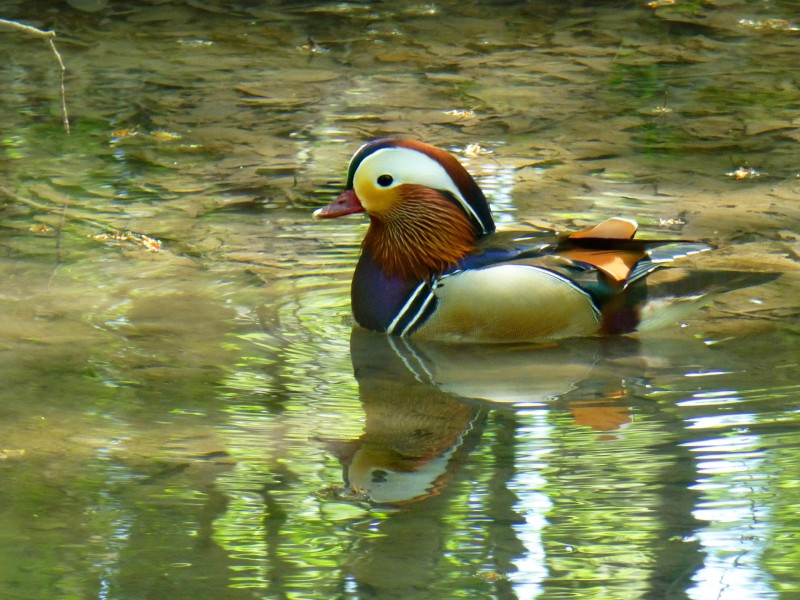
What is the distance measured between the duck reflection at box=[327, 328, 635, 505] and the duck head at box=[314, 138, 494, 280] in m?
0.38

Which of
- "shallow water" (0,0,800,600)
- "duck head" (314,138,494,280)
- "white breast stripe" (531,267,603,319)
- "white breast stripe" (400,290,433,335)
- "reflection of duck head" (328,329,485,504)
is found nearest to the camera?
"shallow water" (0,0,800,600)

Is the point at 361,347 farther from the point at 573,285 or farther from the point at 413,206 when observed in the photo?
the point at 573,285

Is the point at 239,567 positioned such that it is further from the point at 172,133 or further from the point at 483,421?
the point at 172,133

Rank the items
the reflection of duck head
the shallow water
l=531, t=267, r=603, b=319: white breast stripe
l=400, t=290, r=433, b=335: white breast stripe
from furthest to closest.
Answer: l=400, t=290, r=433, b=335: white breast stripe → l=531, t=267, r=603, b=319: white breast stripe → the reflection of duck head → the shallow water

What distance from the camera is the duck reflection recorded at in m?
4.17

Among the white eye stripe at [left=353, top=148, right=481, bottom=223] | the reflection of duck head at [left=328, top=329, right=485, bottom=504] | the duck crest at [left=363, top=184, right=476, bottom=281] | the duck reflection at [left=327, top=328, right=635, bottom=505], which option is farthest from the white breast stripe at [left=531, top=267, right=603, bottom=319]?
the reflection of duck head at [left=328, top=329, right=485, bottom=504]

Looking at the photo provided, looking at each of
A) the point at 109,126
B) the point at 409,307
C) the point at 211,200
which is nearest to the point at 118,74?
the point at 109,126

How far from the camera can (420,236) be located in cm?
573

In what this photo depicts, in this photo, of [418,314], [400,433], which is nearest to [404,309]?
[418,314]

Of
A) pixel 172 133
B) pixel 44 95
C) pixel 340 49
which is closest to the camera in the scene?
pixel 172 133

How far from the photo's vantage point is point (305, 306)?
589 cm

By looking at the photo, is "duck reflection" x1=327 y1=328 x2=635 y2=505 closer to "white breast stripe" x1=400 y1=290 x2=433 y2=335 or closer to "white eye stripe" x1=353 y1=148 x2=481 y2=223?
"white breast stripe" x1=400 y1=290 x2=433 y2=335

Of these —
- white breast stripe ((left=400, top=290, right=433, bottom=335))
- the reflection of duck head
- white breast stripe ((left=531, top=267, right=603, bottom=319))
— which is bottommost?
the reflection of duck head

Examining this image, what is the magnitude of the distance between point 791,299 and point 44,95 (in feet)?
17.8
